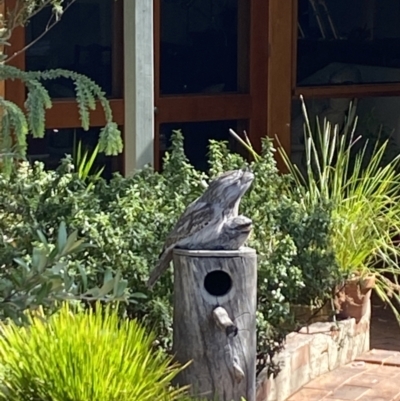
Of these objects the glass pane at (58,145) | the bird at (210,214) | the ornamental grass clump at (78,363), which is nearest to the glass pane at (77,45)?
the glass pane at (58,145)

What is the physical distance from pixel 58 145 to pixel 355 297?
7.30ft

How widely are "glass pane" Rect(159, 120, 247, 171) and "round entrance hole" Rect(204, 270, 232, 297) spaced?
3258 mm

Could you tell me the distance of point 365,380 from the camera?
6172 mm

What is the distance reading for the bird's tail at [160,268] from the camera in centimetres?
474

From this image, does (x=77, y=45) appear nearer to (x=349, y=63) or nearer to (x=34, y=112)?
(x=349, y=63)

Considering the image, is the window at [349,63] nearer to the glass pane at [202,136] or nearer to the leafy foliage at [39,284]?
the glass pane at [202,136]

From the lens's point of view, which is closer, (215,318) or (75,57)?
(215,318)

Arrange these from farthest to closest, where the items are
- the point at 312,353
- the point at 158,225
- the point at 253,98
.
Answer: the point at 253,98
the point at 312,353
the point at 158,225

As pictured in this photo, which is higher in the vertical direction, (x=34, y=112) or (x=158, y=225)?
(x=34, y=112)

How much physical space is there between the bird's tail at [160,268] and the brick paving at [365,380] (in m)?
1.34

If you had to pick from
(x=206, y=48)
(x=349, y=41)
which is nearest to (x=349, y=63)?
(x=349, y=41)

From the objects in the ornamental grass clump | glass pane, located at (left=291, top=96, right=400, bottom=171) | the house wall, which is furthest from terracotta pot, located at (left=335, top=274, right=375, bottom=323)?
the ornamental grass clump

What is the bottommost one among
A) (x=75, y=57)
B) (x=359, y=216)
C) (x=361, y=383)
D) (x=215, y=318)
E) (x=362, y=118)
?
(x=361, y=383)

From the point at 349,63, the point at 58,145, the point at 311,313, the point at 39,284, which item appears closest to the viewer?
the point at 39,284
